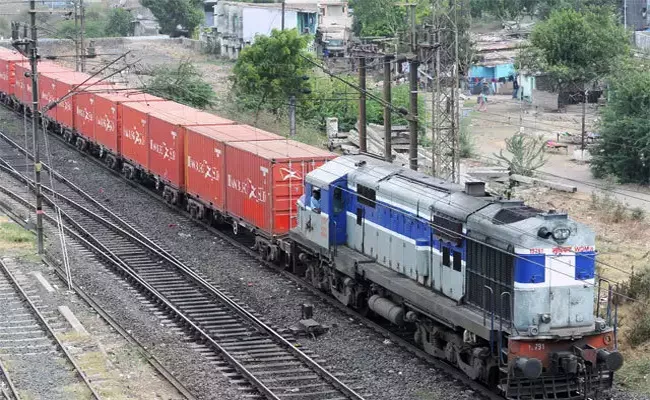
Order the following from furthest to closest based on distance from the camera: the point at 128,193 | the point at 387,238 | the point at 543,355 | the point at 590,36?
1. the point at 590,36
2. the point at 128,193
3. the point at 387,238
4. the point at 543,355

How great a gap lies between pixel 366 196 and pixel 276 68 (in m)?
29.1

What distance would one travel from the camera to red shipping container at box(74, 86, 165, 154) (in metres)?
39.8

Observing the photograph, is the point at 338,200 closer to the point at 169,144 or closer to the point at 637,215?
the point at 169,144

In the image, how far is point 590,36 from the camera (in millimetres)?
60156

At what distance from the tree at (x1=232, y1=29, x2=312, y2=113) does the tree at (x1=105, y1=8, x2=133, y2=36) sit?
169 feet

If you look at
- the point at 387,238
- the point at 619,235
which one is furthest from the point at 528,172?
the point at 387,238

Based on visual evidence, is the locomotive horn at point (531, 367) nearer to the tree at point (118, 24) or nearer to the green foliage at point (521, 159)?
the green foliage at point (521, 159)

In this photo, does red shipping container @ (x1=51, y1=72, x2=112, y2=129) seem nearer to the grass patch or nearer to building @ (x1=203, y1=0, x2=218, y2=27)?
the grass patch

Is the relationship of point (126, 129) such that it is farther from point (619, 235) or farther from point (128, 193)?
point (619, 235)

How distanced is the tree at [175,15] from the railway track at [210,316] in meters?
62.4

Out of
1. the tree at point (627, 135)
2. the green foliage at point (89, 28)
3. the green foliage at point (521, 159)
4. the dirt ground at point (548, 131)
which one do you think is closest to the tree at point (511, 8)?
the dirt ground at point (548, 131)

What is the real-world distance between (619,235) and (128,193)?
16.7m

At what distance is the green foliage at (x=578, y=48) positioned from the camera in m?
60.1

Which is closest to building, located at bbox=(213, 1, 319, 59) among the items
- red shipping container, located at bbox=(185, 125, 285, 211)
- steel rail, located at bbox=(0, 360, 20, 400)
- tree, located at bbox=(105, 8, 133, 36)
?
tree, located at bbox=(105, 8, 133, 36)
